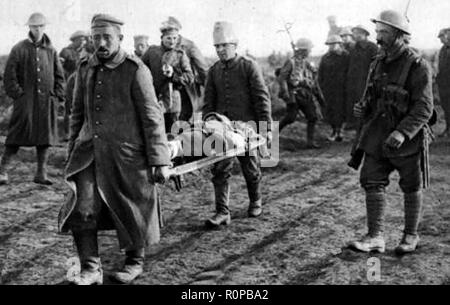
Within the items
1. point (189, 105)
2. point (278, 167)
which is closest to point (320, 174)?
point (278, 167)

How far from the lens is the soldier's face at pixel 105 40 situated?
178 inches

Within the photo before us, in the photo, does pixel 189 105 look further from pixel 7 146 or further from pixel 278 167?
pixel 7 146

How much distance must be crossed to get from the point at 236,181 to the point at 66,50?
5073 millimetres

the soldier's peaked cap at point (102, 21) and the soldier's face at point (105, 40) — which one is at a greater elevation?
the soldier's peaked cap at point (102, 21)

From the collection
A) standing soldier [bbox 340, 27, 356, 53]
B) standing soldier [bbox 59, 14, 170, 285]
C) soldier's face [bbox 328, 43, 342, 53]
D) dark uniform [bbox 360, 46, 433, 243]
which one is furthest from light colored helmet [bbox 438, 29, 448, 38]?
standing soldier [bbox 59, 14, 170, 285]

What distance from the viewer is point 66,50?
12.0 metres

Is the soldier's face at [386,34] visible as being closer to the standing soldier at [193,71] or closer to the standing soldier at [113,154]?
the standing soldier at [113,154]

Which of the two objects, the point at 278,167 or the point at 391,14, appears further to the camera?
the point at 278,167

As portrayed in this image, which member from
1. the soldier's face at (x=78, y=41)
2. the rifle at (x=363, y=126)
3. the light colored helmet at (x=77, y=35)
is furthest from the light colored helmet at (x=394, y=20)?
the light colored helmet at (x=77, y=35)

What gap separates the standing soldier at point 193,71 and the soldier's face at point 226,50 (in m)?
2.47

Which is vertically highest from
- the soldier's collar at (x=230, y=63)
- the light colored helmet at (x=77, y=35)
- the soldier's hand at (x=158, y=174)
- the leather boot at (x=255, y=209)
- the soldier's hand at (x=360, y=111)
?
the light colored helmet at (x=77, y=35)

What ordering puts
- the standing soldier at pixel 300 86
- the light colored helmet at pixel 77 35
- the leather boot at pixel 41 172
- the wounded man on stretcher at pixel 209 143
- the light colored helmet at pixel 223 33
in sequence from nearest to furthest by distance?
the wounded man on stretcher at pixel 209 143 < the light colored helmet at pixel 223 33 < the leather boot at pixel 41 172 < the standing soldier at pixel 300 86 < the light colored helmet at pixel 77 35

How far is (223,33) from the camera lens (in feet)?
20.7
